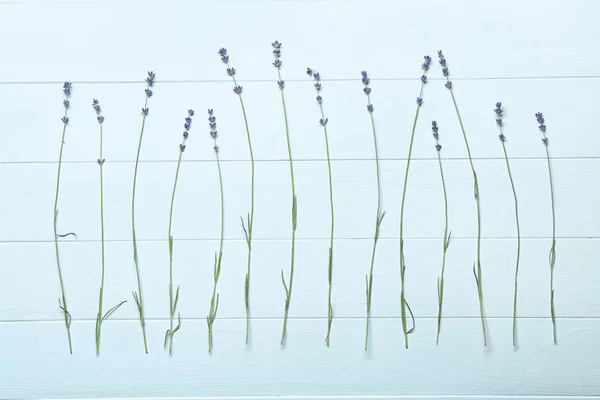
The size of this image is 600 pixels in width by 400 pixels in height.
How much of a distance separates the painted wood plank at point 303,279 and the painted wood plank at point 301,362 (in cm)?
4

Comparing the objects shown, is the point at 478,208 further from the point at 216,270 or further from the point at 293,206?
the point at 216,270

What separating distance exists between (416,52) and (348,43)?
0.52 ft

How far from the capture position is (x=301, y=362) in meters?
1.44

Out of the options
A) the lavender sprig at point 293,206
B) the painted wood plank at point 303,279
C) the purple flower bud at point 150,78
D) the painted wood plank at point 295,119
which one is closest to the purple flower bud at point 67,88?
the painted wood plank at point 295,119

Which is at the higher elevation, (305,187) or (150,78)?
(150,78)

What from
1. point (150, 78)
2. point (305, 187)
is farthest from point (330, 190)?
point (150, 78)

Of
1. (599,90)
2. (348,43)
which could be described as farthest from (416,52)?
(599,90)

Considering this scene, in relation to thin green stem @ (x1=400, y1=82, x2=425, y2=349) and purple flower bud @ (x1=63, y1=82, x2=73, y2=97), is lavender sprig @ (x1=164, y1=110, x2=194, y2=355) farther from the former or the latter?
thin green stem @ (x1=400, y1=82, x2=425, y2=349)

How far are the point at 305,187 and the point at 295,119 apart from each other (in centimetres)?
16

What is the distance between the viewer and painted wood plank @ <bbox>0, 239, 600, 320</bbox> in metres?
1.43

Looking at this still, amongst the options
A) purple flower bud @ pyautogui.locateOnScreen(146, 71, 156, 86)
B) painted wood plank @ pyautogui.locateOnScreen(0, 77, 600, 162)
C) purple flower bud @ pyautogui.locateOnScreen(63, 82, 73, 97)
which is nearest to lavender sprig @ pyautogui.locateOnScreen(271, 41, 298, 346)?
painted wood plank @ pyautogui.locateOnScreen(0, 77, 600, 162)

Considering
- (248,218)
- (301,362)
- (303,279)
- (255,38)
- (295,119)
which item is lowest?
(301,362)

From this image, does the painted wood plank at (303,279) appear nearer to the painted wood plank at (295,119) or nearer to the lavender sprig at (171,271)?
the lavender sprig at (171,271)

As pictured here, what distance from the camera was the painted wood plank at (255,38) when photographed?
1429 mm
